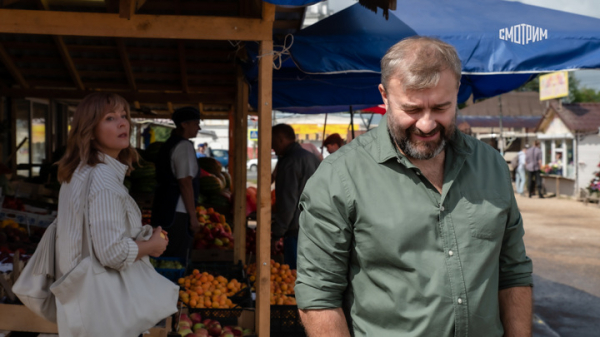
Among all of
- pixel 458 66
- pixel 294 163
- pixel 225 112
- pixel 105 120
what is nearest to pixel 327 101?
pixel 294 163

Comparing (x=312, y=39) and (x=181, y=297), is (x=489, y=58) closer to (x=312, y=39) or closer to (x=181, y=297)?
(x=312, y=39)

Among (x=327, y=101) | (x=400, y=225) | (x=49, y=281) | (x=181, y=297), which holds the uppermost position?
(x=327, y=101)

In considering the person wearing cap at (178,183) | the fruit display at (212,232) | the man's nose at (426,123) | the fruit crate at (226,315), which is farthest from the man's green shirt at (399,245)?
the fruit display at (212,232)

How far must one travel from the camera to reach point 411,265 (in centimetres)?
192

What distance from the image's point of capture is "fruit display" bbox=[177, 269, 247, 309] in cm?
514

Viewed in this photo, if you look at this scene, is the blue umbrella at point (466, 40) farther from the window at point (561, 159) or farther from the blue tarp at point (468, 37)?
the window at point (561, 159)

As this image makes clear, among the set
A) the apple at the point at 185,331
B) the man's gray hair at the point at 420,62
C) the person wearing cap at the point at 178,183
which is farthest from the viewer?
the person wearing cap at the point at 178,183

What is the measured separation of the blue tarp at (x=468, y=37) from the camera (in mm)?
4387

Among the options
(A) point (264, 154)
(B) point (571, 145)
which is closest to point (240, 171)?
(A) point (264, 154)

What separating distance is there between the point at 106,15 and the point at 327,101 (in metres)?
4.22

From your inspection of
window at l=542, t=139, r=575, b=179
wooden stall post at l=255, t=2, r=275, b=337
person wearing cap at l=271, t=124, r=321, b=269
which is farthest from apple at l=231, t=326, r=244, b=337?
window at l=542, t=139, r=575, b=179

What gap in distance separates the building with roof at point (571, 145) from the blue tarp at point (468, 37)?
58.3 feet

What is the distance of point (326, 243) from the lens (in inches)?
77.2

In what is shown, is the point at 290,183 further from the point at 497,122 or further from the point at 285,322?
the point at 497,122
